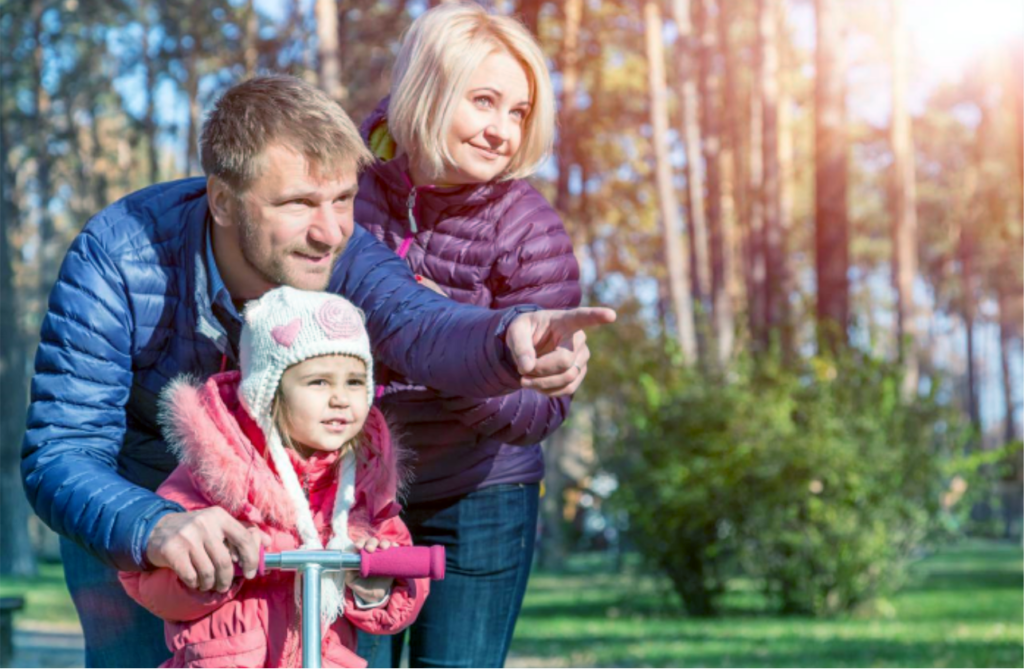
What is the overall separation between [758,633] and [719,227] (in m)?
16.3

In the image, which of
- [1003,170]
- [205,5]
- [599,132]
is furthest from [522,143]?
[1003,170]

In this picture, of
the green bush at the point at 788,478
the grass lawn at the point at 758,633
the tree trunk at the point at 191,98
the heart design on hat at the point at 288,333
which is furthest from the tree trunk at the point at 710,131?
the heart design on hat at the point at 288,333

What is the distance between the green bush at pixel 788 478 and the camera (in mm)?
13672

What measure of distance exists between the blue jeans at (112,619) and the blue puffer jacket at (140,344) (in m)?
0.20

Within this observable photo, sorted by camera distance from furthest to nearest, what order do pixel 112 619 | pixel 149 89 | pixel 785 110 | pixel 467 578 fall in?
1. pixel 785 110
2. pixel 149 89
3. pixel 467 578
4. pixel 112 619

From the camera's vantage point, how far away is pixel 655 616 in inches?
579

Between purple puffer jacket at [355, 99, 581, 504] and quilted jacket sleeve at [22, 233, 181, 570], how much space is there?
589mm

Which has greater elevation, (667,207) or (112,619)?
(667,207)

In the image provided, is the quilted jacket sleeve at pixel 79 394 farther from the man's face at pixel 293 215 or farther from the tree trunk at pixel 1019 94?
the tree trunk at pixel 1019 94

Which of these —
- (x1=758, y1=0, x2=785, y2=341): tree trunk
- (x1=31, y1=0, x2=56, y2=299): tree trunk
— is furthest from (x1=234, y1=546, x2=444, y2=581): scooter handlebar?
(x1=31, y1=0, x2=56, y2=299): tree trunk

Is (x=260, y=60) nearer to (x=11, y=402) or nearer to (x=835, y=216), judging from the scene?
(x=11, y=402)

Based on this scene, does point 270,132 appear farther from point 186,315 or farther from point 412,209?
point 412,209

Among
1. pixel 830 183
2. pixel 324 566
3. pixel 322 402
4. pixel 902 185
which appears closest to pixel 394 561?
pixel 324 566

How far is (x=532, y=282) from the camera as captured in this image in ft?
9.82
